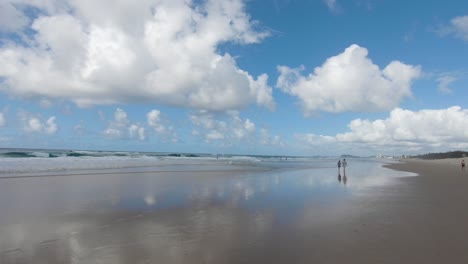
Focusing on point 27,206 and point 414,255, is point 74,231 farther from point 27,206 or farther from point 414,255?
point 414,255

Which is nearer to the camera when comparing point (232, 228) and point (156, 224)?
point (232, 228)

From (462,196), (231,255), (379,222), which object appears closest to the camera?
(231,255)

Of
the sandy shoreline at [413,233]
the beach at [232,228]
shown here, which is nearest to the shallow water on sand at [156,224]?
the beach at [232,228]

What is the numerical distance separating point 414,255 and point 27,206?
14163mm

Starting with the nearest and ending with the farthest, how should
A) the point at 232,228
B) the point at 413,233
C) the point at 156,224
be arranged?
the point at 413,233 < the point at 232,228 < the point at 156,224

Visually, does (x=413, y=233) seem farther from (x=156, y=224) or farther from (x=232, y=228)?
(x=156, y=224)

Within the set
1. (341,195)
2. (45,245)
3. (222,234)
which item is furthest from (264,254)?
(341,195)

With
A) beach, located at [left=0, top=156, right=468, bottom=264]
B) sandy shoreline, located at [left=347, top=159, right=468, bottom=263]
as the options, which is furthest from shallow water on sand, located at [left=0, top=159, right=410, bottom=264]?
sandy shoreline, located at [left=347, top=159, right=468, bottom=263]

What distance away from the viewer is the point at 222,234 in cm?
812

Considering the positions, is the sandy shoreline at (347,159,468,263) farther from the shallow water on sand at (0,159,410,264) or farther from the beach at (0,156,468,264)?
the shallow water on sand at (0,159,410,264)

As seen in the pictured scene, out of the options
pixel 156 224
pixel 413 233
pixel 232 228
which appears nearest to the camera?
pixel 413 233

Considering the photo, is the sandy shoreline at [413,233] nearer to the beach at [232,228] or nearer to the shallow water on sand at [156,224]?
the beach at [232,228]

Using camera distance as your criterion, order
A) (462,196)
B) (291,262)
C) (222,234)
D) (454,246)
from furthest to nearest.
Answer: (462,196)
(222,234)
(454,246)
(291,262)

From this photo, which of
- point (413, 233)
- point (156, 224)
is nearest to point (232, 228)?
point (156, 224)
